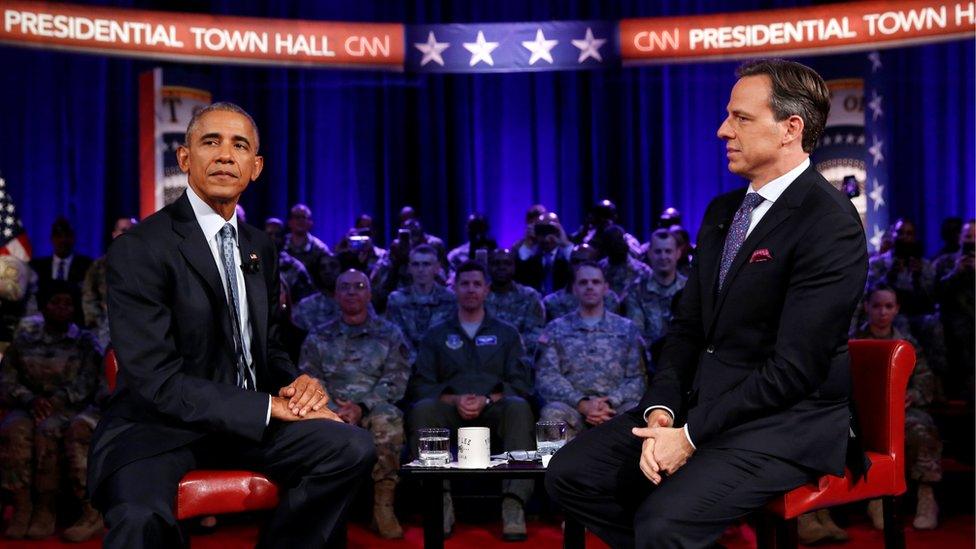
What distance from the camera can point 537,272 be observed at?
7656 millimetres

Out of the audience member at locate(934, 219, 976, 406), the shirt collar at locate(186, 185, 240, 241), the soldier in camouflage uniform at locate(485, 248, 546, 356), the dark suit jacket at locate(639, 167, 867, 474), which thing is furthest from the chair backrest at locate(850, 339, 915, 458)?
the soldier in camouflage uniform at locate(485, 248, 546, 356)

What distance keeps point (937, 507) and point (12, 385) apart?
13.9 ft

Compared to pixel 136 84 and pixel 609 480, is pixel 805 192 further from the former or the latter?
pixel 136 84

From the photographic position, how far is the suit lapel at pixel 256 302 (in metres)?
2.89

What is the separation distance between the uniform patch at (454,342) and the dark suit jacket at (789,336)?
268 cm

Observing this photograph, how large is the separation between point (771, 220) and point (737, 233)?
0.13 m

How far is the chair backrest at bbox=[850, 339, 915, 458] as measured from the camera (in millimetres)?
2896

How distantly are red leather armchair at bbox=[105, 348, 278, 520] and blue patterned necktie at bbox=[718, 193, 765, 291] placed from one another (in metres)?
1.25

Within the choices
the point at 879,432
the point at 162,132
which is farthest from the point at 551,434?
the point at 162,132


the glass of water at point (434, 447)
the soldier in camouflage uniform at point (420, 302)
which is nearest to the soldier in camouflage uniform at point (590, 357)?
the soldier in camouflage uniform at point (420, 302)

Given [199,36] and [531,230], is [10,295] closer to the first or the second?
[199,36]

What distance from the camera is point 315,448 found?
8.91ft

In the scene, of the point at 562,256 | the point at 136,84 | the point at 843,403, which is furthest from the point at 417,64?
the point at 843,403

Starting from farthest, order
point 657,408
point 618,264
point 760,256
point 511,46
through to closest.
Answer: point 511,46, point 618,264, point 657,408, point 760,256
